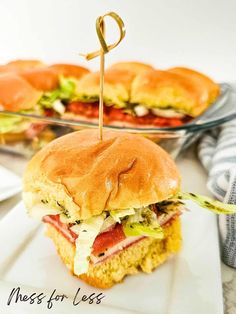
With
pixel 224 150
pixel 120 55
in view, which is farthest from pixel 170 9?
pixel 224 150

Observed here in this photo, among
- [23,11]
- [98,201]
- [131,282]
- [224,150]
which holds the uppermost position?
[23,11]

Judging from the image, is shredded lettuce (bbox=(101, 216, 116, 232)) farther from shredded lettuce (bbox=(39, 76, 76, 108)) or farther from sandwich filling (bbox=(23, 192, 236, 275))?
shredded lettuce (bbox=(39, 76, 76, 108))

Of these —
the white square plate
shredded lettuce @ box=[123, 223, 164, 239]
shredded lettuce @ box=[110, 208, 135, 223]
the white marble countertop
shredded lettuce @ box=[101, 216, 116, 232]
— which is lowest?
the white marble countertop

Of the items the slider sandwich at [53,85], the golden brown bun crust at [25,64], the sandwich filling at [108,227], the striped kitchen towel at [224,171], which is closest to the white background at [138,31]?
the golden brown bun crust at [25,64]

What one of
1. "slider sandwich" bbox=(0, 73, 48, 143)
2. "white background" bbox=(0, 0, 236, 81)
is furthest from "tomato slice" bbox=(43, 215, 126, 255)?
"white background" bbox=(0, 0, 236, 81)

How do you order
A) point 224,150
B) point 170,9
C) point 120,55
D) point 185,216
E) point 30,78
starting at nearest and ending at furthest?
point 185,216
point 224,150
point 30,78
point 170,9
point 120,55

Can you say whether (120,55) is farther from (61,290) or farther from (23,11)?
(61,290)

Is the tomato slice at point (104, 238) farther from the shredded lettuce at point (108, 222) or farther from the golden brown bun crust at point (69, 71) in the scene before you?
the golden brown bun crust at point (69, 71)

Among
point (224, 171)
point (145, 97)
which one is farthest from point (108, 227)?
point (145, 97)
